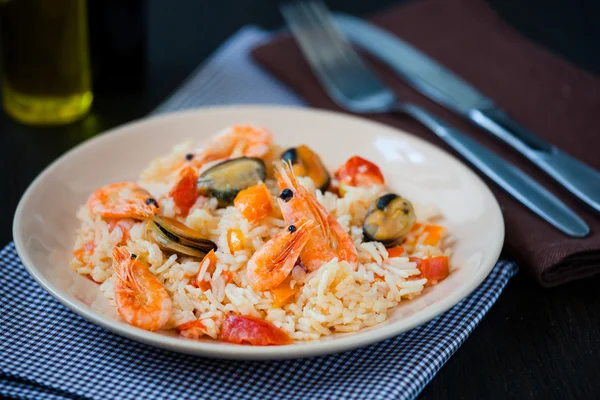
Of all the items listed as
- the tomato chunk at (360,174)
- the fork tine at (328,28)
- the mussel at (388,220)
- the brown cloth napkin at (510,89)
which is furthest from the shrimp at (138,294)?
the fork tine at (328,28)

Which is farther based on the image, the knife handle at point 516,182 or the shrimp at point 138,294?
the knife handle at point 516,182

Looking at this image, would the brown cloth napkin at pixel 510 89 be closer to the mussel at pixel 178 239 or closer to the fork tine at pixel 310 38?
the fork tine at pixel 310 38

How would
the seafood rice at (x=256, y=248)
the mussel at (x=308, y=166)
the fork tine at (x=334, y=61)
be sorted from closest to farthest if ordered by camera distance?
the seafood rice at (x=256, y=248) → the mussel at (x=308, y=166) → the fork tine at (x=334, y=61)

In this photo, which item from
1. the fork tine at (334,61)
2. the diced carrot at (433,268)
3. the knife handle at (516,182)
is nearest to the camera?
the diced carrot at (433,268)

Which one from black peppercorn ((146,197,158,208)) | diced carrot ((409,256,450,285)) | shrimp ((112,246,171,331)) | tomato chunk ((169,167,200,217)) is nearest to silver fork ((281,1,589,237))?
diced carrot ((409,256,450,285))

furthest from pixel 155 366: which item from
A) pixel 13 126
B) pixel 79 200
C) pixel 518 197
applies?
pixel 13 126

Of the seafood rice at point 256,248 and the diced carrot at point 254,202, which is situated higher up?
the diced carrot at point 254,202

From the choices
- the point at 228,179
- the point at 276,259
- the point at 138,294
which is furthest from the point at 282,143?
the point at 138,294
